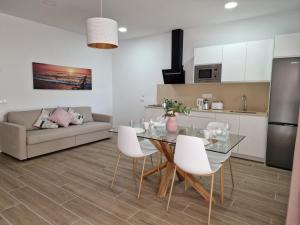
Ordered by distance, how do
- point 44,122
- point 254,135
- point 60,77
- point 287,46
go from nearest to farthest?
point 287,46
point 254,135
point 44,122
point 60,77

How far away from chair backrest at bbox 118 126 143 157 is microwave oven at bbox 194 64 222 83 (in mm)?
2428

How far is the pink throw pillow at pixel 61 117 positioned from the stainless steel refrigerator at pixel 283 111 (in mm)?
4053

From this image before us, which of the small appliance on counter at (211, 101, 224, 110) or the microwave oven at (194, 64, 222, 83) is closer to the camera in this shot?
the microwave oven at (194, 64, 222, 83)

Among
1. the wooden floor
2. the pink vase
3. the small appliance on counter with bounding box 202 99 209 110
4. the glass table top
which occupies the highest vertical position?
the small appliance on counter with bounding box 202 99 209 110

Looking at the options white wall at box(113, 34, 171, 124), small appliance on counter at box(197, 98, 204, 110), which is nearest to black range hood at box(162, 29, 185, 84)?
white wall at box(113, 34, 171, 124)

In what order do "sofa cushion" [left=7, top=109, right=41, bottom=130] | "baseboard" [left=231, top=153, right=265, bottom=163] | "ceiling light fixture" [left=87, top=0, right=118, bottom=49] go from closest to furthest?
"ceiling light fixture" [left=87, top=0, right=118, bottom=49] → "baseboard" [left=231, top=153, right=265, bottom=163] → "sofa cushion" [left=7, top=109, right=41, bottom=130]

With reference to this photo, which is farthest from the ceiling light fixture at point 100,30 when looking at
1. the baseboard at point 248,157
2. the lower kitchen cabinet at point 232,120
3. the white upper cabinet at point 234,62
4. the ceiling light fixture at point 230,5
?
the baseboard at point 248,157

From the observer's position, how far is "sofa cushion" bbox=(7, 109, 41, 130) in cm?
383

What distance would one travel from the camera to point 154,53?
5.22m

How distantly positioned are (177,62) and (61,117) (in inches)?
116

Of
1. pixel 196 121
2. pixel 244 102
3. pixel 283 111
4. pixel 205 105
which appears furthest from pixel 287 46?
pixel 196 121

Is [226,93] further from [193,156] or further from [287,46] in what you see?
[193,156]

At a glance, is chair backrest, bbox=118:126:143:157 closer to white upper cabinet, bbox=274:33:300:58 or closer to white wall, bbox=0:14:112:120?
white upper cabinet, bbox=274:33:300:58

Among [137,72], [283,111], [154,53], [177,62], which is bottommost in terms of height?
[283,111]
